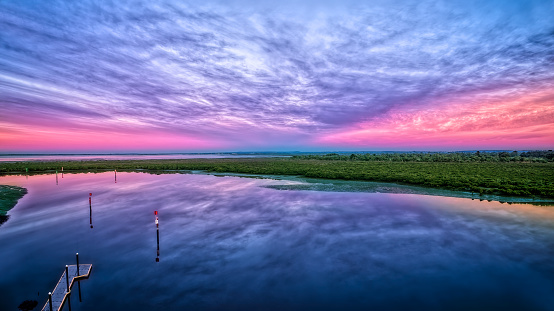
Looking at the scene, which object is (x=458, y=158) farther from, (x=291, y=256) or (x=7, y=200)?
(x=7, y=200)

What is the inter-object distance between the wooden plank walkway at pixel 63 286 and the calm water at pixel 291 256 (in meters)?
0.34

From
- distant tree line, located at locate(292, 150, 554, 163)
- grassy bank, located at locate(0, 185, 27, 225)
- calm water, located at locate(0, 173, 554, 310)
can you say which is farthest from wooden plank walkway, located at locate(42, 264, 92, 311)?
distant tree line, located at locate(292, 150, 554, 163)

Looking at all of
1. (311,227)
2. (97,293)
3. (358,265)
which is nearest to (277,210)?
(311,227)

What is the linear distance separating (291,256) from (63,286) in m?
8.41

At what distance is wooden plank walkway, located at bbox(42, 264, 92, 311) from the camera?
794 cm

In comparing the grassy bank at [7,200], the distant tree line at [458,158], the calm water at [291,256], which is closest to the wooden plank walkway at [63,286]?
the calm water at [291,256]

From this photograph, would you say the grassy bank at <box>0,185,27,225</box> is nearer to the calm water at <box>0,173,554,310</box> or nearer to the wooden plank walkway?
the calm water at <box>0,173,554,310</box>

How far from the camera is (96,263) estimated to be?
11164 mm

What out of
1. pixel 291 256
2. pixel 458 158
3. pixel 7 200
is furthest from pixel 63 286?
pixel 458 158

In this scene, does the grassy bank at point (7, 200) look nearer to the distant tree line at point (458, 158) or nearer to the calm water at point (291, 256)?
the calm water at point (291, 256)

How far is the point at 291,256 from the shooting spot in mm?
11930

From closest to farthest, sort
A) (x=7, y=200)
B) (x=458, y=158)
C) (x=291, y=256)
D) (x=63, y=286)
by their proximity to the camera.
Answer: (x=63, y=286) < (x=291, y=256) < (x=7, y=200) < (x=458, y=158)

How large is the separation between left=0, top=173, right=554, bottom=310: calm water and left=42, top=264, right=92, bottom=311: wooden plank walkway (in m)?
0.34

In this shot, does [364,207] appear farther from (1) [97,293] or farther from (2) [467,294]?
(1) [97,293]
